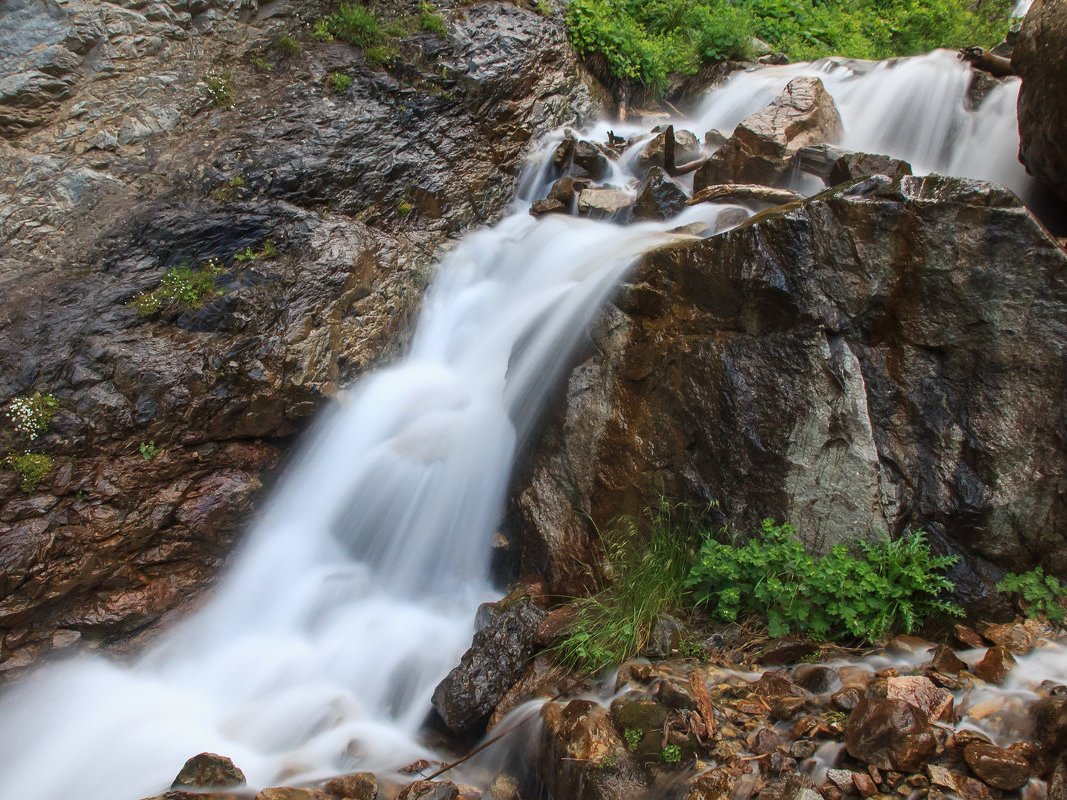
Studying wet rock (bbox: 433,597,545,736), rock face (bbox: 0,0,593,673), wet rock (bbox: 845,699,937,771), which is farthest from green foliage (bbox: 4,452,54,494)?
wet rock (bbox: 845,699,937,771)

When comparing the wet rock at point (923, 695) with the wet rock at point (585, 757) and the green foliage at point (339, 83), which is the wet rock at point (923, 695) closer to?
the wet rock at point (585, 757)

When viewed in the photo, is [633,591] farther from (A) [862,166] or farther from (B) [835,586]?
(A) [862,166]

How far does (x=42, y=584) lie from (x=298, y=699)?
2.07m

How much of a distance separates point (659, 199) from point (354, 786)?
612cm

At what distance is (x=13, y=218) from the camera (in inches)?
262

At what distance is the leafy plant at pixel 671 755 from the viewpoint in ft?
9.52

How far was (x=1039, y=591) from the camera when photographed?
138 inches

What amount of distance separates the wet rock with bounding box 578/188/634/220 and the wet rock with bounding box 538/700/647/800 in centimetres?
570

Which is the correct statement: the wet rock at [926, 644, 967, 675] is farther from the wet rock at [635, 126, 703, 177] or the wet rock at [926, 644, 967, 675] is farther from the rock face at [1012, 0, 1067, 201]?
the wet rock at [635, 126, 703, 177]

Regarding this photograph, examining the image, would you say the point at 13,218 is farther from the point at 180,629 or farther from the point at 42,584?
the point at 180,629

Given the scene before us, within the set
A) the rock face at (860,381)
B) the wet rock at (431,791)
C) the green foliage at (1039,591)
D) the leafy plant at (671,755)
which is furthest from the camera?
the rock face at (860,381)

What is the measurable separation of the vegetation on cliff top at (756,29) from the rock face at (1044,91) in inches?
251

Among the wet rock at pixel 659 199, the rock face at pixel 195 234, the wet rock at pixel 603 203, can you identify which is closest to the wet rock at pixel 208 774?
the rock face at pixel 195 234

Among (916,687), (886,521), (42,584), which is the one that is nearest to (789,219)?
(886,521)
